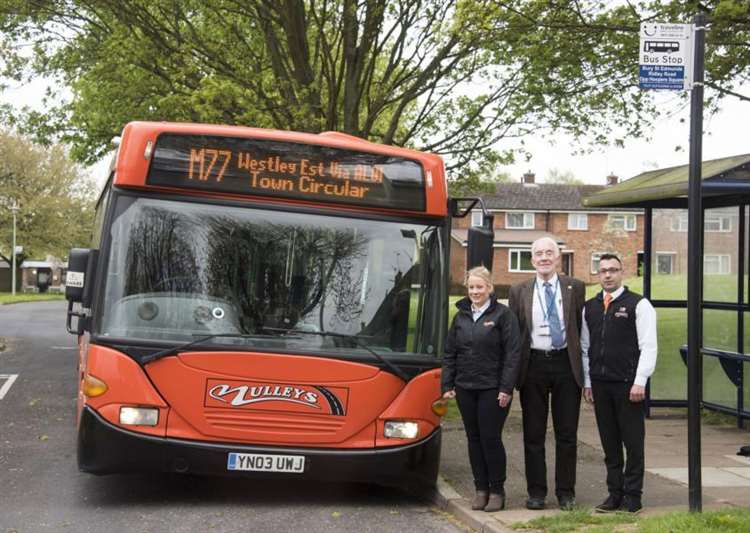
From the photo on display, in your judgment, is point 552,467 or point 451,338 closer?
point 451,338

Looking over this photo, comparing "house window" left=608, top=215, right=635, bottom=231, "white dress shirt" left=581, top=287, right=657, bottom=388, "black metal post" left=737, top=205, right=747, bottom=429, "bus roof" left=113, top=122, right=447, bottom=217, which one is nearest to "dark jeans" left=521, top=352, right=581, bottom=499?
"white dress shirt" left=581, top=287, right=657, bottom=388

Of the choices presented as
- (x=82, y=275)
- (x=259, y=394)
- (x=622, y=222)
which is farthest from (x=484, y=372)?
(x=622, y=222)

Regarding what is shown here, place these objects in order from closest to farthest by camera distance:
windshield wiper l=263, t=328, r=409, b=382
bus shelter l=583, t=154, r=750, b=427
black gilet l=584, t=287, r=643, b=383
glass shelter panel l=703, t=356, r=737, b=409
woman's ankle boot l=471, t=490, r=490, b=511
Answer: black gilet l=584, t=287, r=643, b=383 < woman's ankle boot l=471, t=490, r=490, b=511 < windshield wiper l=263, t=328, r=409, b=382 < bus shelter l=583, t=154, r=750, b=427 < glass shelter panel l=703, t=356, r=737, b=409

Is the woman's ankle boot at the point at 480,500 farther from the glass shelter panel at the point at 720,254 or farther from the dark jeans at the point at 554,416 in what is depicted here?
the glass shelter panel at the point at 720,254

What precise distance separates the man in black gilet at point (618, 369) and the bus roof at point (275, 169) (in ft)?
5.00

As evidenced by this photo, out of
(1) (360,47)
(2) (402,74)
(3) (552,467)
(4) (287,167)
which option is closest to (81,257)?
(4) (287,167)

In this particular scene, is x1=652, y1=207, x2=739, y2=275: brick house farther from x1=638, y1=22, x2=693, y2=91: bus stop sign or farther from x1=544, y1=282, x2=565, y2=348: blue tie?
x1=638, y1=22, x2=693, y2=91: bus stop sign

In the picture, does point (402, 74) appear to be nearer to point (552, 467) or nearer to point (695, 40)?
point (552, 467)

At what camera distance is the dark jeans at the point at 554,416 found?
6.84 metres

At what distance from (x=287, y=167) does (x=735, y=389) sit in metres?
6.31

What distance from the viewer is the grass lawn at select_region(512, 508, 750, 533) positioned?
5711mm

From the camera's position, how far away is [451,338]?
6.94 m

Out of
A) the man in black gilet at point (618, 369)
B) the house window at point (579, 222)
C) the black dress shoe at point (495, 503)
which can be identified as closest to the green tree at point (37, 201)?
the house window at point (579, 222)

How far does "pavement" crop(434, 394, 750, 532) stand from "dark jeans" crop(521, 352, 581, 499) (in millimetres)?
221
